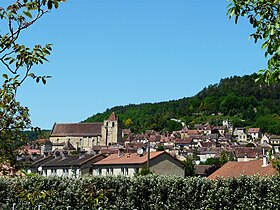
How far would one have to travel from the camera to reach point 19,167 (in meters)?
6.14

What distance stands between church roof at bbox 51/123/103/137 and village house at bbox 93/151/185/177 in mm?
127382

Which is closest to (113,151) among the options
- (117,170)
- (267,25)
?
(117,170)

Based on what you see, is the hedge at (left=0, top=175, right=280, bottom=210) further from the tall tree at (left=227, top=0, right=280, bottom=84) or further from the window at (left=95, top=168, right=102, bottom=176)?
the window at (left=95, top=168, right=102, bottom=176)

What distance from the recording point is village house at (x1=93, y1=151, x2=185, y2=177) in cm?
5150

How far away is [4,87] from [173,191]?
67.3 feet

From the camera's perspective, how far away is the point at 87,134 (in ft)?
604

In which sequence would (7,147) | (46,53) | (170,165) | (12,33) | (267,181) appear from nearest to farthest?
1. (12,33)
2. (46,53)
3. (7,147)
4. (267,181)
5. (170,165)

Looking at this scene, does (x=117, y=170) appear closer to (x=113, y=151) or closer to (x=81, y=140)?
(x=113, y=151)

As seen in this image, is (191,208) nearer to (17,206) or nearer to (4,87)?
(17,206)

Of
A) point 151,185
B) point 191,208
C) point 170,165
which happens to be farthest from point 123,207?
point 170,165

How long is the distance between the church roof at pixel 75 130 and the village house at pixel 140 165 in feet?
418

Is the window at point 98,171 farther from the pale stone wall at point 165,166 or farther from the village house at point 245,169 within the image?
the village house at point 245,169

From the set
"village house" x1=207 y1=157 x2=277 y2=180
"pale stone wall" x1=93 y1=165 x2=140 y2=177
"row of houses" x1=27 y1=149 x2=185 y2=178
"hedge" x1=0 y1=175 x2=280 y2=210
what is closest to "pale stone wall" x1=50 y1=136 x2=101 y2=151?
"row of houses" x1=27 y1=149 x2=185 y2=178

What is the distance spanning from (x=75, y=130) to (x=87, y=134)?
5.65 metres
